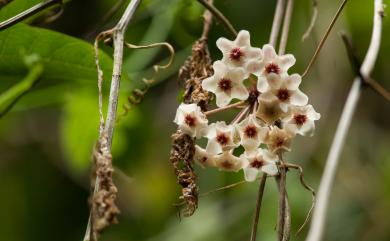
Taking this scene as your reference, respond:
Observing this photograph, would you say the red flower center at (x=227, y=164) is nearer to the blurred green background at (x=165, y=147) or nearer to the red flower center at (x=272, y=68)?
the red flower center at (x=272, y=68)

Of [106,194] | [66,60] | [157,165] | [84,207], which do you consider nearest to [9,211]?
[84,207]

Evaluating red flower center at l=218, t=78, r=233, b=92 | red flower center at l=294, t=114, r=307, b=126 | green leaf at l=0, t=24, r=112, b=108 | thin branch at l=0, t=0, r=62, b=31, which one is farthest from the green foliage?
red flower center at l=294, t=114, r=307, b=126

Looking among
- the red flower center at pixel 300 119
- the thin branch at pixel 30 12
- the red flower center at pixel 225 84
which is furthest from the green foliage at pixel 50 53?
the red flower center at pixel 300 119

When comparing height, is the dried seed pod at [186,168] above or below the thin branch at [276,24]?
below

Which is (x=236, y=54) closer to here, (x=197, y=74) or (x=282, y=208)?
(x=197, y=74)

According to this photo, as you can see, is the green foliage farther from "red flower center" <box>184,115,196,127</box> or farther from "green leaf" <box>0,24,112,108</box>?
"red flower center" <box>184,115,196,127</box>

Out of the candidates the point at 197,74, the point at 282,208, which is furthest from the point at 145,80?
the point at 282,208

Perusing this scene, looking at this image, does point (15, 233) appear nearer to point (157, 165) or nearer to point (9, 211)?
point (9, 211)
